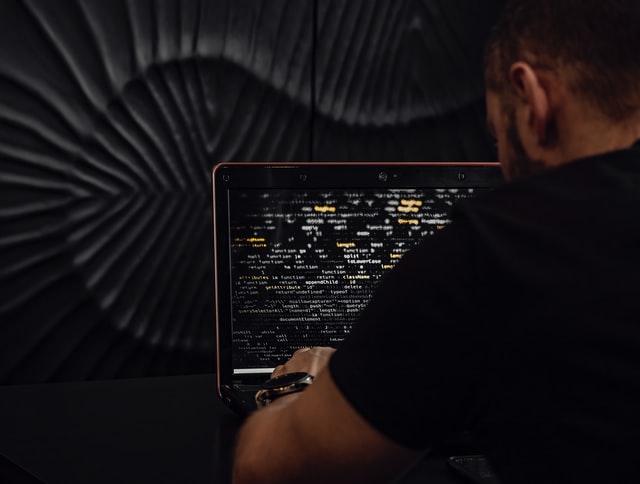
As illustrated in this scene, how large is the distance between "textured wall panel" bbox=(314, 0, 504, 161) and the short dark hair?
0.88 metres

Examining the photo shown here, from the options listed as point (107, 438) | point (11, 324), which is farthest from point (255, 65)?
point (107, 438)

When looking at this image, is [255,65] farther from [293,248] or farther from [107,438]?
[107,438]

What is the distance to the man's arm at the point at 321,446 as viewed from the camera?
65 centimetres

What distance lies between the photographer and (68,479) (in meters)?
0.93

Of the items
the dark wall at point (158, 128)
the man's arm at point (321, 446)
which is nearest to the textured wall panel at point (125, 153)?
the dark wall at point (158, 128)

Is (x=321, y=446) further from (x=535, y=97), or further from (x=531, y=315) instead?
(x=535, y=97)

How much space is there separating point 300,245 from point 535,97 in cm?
63

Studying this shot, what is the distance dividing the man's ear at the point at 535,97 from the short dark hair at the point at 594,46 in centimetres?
1

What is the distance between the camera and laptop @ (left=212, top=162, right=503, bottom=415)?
1241mm

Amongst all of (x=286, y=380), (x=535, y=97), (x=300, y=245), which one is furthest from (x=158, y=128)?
(x=535, y=97)

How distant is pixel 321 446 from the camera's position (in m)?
0.68

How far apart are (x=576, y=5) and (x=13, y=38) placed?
0.95 m

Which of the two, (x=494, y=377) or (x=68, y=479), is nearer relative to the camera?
(x=494, y=377)

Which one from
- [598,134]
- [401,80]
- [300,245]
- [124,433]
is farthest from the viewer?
[401,80]
